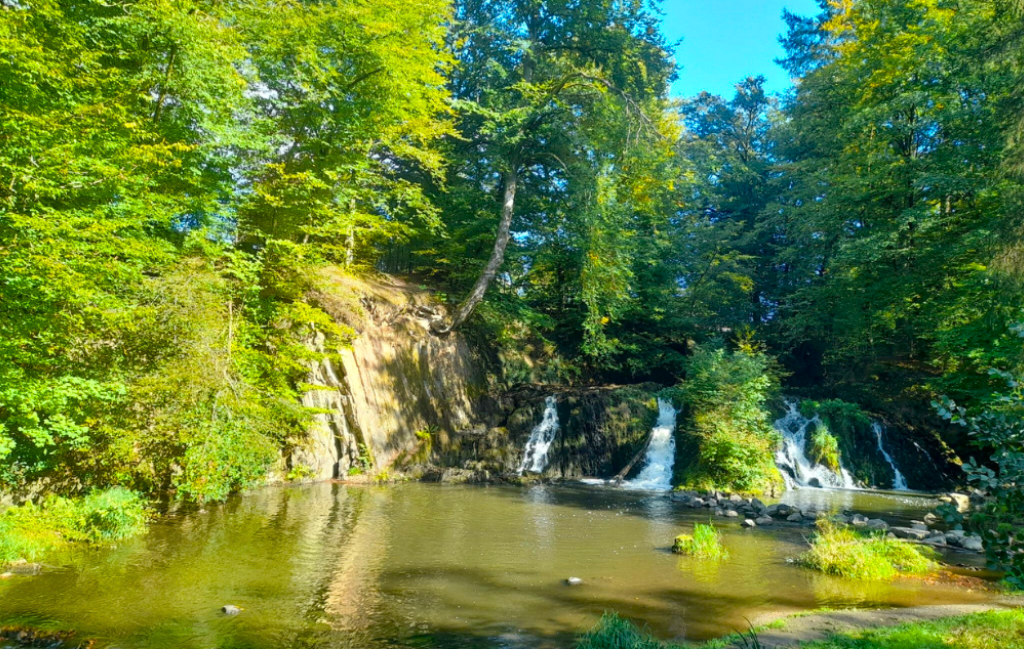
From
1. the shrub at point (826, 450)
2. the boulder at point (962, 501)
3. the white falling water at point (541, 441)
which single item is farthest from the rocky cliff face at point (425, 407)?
the boulder at point (962, 501)

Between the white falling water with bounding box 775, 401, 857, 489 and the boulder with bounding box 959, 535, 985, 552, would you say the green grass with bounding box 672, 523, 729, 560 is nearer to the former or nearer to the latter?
the boulder with bounding box 959, 535, 985, 552

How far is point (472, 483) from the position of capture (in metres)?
17.5

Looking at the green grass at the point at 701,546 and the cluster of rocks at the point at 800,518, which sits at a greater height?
the cluster of rocks at the point at 800,518

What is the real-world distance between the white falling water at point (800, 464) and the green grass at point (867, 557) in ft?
29.5

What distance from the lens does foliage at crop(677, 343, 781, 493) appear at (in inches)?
613

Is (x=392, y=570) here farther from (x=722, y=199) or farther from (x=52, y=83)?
(x=722, y=199)

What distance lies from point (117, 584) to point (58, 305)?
4.11m

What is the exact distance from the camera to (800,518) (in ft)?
39.5

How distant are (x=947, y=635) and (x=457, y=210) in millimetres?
20992

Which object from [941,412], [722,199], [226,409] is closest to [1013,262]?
[941,412]

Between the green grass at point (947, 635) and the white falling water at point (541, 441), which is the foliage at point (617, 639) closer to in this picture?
the green grass at point (947, 635)

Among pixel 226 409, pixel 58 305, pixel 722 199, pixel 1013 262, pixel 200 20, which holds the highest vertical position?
pixel 722 199

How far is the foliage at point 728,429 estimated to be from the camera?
15.6 metres

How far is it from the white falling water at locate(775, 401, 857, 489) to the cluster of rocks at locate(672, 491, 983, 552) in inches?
139
